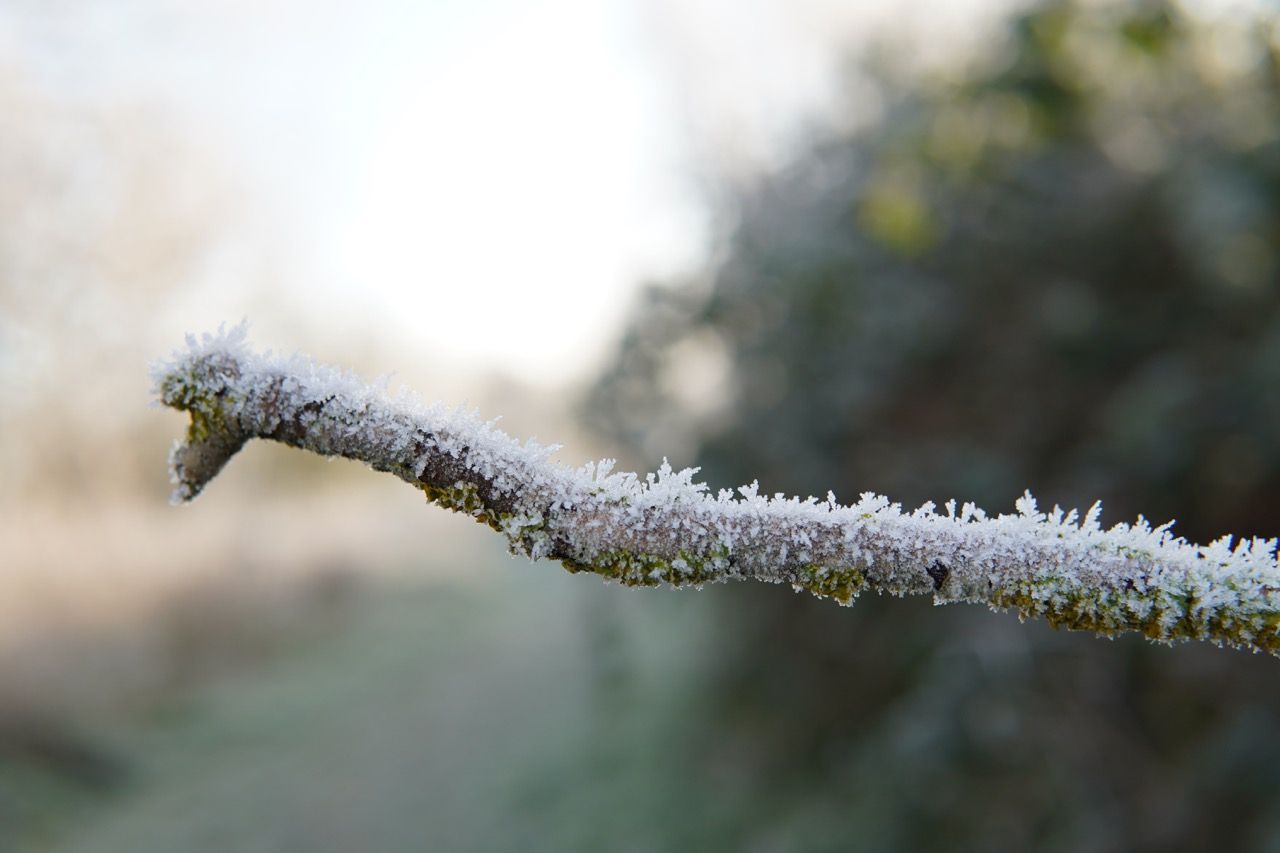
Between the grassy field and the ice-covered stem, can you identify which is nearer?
the ice-covered stem

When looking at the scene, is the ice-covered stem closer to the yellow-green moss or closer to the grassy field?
the yellow-green moss

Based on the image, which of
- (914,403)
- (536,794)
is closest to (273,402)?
(914,403)

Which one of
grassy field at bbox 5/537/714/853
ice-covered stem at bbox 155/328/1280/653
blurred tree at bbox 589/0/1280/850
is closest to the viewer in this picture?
ice-covered stem at bbox 155/328/1280/653

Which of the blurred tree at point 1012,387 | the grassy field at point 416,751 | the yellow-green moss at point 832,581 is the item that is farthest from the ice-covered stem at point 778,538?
the grassy field at point 416,751

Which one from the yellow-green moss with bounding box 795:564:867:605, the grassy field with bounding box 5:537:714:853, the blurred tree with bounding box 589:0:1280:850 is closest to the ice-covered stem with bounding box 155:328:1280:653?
the yellow-green moss with bounding box 795:564:867:605

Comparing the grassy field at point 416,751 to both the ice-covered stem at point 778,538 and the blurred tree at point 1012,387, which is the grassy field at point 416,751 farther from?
the ice-covered stem at point 778,538

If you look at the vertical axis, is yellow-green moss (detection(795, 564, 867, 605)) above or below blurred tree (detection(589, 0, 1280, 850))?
below
